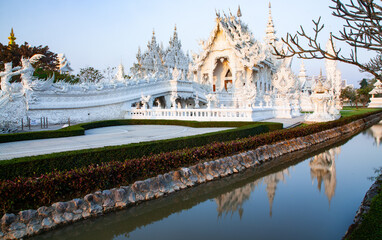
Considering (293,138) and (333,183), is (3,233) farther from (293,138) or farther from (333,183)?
(293,138)

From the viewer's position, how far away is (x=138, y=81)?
68.0 ft

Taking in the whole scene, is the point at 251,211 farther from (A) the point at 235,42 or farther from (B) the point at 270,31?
(B) the point at 270,31

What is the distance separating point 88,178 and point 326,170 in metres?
6.96

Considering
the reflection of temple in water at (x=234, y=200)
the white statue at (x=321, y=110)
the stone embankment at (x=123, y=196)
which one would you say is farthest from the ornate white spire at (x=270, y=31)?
the reflection of temple in water at (x=234, y=200)

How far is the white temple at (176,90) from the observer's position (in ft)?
51.5

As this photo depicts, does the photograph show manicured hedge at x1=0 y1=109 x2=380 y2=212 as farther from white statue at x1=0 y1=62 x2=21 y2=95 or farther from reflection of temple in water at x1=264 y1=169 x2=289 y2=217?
white statue at x1=0 y1=62 x2=21 y2=95

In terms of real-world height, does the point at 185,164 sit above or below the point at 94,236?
above

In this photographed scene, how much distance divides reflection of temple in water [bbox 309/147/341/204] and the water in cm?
2

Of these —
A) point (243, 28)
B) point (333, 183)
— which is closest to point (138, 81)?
point (333, 183)

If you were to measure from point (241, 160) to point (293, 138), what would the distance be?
13.6ft

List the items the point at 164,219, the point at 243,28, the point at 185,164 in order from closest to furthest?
the point at 164,219, the point at 185,164, the point at 243,28

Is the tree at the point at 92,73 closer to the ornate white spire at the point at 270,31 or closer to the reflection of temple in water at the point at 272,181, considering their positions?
the ornate white spire at the point at 270,31

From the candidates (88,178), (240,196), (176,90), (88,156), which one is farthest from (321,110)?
(88,178)

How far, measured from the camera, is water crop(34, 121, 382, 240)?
16.6ft
